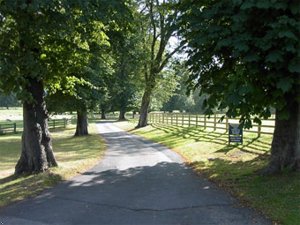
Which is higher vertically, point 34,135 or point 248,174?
point 34,135

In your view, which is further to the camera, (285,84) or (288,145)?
(288,145)

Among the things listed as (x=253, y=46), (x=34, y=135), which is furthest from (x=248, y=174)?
(x=34, y=135)

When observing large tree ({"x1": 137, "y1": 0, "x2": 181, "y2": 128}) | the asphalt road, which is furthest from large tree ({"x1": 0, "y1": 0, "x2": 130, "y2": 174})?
large tree ({"x1": 137, "y1": 0, "x2": 181, "y2": 128})

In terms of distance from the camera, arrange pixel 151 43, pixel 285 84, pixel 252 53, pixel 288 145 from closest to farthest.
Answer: pixel 285 84
pixel 252 53
pixel 288 145
pixel 151 43

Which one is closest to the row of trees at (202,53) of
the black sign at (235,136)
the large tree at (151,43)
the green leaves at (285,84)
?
the green leaves at (285,84)

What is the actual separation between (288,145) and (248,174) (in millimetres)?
1479

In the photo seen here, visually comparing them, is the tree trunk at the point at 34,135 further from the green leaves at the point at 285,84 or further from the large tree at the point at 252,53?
the green leaves at the point at 285,84

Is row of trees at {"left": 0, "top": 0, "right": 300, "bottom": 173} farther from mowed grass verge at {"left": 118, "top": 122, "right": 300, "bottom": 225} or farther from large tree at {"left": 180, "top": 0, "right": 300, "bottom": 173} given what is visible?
mowed grass verge at {"left": 118, "top": 122, "right": 300, "bottom": 225}

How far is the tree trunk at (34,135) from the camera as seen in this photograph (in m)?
12.2

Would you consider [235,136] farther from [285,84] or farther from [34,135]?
[285,84]

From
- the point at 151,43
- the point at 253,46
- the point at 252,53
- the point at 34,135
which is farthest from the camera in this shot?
the point at 151,43

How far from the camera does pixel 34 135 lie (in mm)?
12203

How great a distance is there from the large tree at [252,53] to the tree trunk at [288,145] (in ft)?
0.08

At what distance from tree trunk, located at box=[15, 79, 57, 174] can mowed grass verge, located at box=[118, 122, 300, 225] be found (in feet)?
17.0
